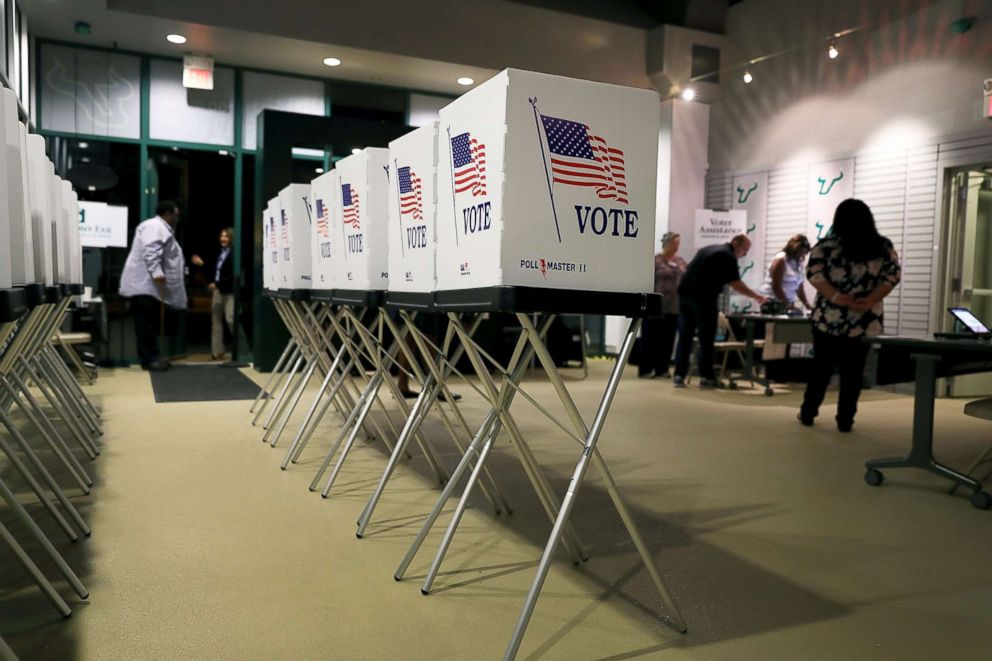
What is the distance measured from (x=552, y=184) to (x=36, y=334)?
275 centimetres

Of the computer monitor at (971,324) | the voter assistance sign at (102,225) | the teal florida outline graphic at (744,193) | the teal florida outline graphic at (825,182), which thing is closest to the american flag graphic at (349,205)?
the computer monitor at (971,324)

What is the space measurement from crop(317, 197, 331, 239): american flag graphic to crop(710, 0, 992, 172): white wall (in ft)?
20.3

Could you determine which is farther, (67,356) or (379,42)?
(379,42)

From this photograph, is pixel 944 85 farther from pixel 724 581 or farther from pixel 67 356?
pixel 67 356

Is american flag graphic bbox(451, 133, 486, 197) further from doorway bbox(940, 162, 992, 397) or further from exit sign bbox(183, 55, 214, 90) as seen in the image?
exit sign bbox(183, 55, 214, 90)

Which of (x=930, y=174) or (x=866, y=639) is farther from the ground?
(x=930, y=174)

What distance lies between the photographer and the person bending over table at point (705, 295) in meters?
7.15

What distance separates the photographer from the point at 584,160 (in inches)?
77.3

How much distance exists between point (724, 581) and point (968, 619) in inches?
25.9

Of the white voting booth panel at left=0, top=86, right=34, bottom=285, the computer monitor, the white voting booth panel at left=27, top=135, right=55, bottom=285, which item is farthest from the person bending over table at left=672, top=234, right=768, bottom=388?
the white voting booth panel at left=0, top=86, right=34, bottom=285

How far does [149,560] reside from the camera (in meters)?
2.53

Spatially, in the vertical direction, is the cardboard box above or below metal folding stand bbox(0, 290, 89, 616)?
above

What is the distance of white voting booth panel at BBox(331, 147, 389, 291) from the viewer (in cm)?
297

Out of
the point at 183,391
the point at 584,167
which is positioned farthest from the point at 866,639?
the point at 183,391
